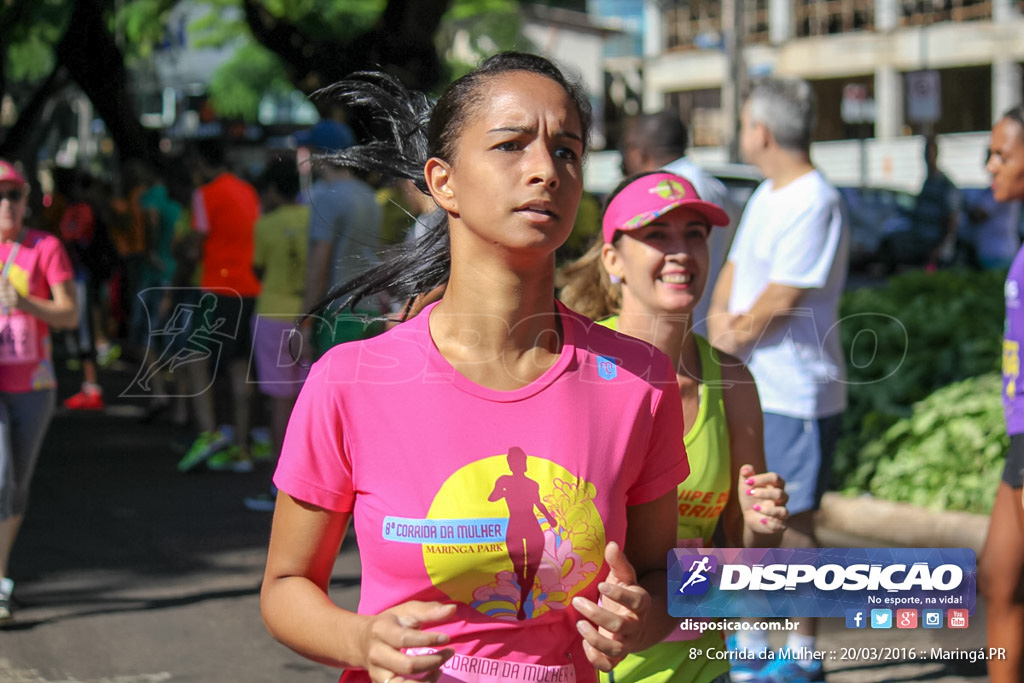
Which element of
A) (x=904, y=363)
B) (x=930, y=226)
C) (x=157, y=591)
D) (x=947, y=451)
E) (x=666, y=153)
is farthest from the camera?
(x=930, y=226)

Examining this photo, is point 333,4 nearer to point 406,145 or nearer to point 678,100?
point 678,100

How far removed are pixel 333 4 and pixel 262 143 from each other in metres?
5.92

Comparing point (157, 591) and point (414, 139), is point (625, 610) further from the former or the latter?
point (157, 591)

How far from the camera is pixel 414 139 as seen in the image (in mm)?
A: 2852

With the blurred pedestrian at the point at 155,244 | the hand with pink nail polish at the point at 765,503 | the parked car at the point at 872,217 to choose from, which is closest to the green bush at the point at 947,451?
the hand with pink nail polish at the point at 765,503

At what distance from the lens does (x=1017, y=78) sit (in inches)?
1442

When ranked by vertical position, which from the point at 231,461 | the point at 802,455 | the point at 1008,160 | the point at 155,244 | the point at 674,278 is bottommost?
the point at 231,461

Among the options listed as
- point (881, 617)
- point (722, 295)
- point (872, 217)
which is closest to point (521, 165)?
point (881, 617)

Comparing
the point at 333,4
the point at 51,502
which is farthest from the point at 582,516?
the point at 333,4

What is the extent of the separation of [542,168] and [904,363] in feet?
21.0

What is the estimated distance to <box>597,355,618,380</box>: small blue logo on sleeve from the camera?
230 cm

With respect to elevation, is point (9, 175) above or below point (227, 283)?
above

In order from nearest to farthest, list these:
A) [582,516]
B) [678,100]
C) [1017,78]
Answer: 1. [582,516]
2. [1017,78]
3. [678,100]

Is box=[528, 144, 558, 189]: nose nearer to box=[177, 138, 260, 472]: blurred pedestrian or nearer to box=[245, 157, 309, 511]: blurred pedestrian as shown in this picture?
box=[245, 157, 309, 511]: blurred pedestrian
